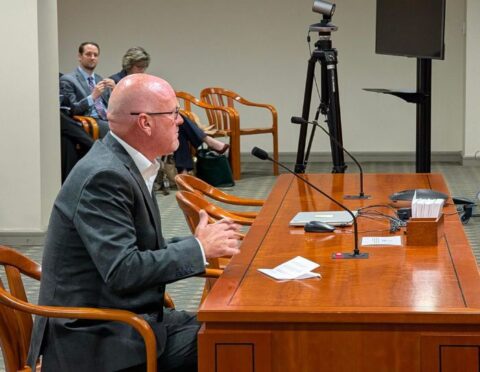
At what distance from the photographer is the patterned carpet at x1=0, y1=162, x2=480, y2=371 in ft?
21.0

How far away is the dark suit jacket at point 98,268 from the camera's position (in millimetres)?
3234

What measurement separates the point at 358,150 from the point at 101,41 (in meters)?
3.18

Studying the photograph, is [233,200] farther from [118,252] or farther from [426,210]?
[118,252]

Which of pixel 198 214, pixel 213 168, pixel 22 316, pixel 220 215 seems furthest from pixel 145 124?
pixel 213 168

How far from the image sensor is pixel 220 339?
9.77 feet

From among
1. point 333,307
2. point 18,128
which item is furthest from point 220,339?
point 18,128

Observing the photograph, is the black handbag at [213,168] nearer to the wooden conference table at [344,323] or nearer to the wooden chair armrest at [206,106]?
the wooden chair armrest at [206,106]

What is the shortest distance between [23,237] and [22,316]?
4224 millimetres

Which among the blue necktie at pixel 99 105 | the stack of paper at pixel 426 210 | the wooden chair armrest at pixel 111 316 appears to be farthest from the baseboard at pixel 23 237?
the wooden chair armrest at pixel 111 316

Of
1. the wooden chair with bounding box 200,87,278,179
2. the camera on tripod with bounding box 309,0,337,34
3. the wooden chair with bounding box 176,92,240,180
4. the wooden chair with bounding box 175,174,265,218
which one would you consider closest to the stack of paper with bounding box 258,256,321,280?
the wooden chair with bounding box 175,174,265,218

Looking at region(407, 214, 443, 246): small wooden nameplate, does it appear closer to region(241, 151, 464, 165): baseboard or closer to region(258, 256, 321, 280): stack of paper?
region(258, 256, 321, 280): stack of paper

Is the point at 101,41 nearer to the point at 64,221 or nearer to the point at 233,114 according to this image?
the point at 233,114

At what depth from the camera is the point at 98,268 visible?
3.23m

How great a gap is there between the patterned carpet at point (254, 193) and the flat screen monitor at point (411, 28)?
53.4 inches
